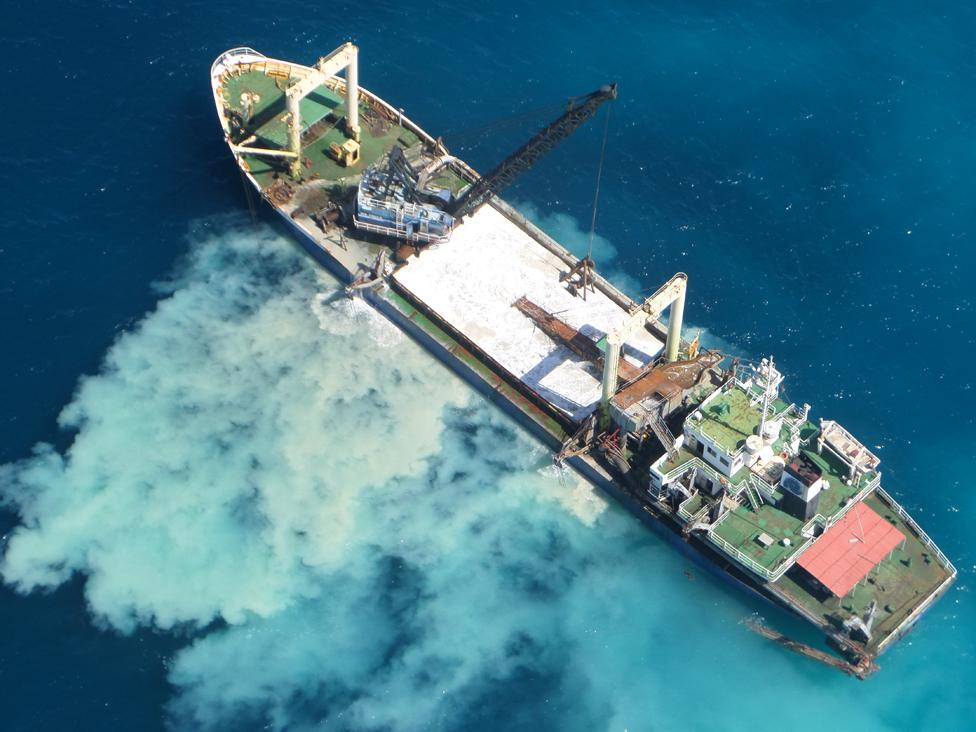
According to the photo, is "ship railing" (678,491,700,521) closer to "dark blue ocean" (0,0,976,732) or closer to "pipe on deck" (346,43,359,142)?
"dark blue ocean" (0,0,976,732)

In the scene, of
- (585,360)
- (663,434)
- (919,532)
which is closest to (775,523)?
(663,434)

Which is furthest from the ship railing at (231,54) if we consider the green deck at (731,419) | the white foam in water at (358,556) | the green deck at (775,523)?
the green deck at (775,523)

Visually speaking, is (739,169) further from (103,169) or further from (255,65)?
(103,169)

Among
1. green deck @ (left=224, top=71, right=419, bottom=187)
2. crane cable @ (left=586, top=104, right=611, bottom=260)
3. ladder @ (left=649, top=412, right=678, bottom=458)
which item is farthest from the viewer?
green deck @ (left=224, top=71, right=419, bottom=187)

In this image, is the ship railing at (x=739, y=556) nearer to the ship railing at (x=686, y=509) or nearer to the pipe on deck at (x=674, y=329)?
the ship railing at (x=686, y=509)

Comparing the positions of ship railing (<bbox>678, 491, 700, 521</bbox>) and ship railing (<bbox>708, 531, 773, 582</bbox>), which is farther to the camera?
ship railing (<bbox>678, 491, 700, 521</bbox>)

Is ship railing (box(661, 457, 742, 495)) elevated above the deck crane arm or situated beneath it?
situated beneath

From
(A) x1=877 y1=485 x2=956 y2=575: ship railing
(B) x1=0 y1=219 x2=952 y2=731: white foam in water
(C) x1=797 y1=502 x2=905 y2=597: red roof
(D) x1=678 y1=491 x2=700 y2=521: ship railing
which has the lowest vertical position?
(B) x1=0 y1=219 x2=952 y2=731: white foam in water

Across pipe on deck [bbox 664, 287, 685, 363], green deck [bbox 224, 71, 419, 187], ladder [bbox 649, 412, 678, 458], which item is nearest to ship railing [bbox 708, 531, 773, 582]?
ladder [bbox 649, 412, 678, 458]
